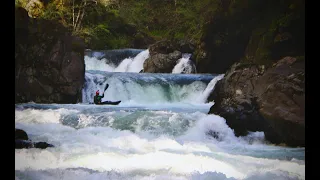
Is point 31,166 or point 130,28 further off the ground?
point 130,28

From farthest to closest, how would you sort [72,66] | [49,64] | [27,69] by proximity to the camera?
[72,66]
[49,64]
[27,69]

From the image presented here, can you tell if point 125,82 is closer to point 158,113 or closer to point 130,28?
point 130,28

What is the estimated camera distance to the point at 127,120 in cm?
A: 450

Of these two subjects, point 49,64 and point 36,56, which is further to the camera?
point 49,64

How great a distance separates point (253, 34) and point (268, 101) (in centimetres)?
174

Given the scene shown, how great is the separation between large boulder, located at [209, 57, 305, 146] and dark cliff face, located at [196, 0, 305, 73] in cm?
22

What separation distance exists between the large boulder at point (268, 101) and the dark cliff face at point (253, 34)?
216 millimetres

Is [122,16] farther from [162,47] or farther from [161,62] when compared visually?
[161,62]

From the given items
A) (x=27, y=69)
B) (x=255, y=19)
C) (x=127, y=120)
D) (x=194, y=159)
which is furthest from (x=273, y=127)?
(x=27, y=69)

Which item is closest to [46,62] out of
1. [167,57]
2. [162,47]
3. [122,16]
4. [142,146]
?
[122,16]

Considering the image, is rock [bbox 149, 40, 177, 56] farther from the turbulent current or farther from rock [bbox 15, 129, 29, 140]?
rock [bbox 15, 129, 29, 140]

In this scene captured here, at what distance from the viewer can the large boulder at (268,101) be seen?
4.26m

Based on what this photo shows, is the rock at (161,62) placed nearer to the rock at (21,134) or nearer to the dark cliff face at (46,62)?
the dark cliff face at (46,62)

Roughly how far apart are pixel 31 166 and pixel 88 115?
0.93 m
